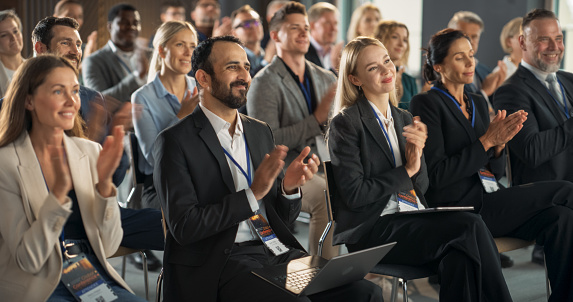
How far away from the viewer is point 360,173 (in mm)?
2846

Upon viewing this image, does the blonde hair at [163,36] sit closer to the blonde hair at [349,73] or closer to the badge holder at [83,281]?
the blonde hair at [349,73]

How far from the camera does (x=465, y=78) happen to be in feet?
11.2

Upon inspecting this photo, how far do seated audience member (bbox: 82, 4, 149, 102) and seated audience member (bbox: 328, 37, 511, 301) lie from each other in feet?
7.32

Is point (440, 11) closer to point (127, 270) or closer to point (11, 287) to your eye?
point (127, 270)

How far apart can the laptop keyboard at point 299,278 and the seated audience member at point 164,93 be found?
4.96 ft

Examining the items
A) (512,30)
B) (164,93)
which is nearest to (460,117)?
(164,93)

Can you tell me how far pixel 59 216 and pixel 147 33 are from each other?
7.04 metres

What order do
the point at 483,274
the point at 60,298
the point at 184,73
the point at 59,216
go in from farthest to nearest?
the point at 184,73 → the point at 483,274 → the point at 60,298 → the point at 59,216

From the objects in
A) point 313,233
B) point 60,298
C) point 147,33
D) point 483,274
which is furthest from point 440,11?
point 60,298

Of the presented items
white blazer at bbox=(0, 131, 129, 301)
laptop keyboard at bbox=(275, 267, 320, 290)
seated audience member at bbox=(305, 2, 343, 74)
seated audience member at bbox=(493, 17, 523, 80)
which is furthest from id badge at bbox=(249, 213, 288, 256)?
seated audience member at bbox=(493, 17, 523, 80)

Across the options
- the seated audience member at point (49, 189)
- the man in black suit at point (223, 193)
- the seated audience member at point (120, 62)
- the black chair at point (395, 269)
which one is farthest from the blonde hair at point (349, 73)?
the seated audience member at point (120, 62)

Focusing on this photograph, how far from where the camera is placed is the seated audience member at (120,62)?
4.79 m

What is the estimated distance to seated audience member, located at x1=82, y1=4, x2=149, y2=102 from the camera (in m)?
4.79

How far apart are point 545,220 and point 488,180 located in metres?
0.34
